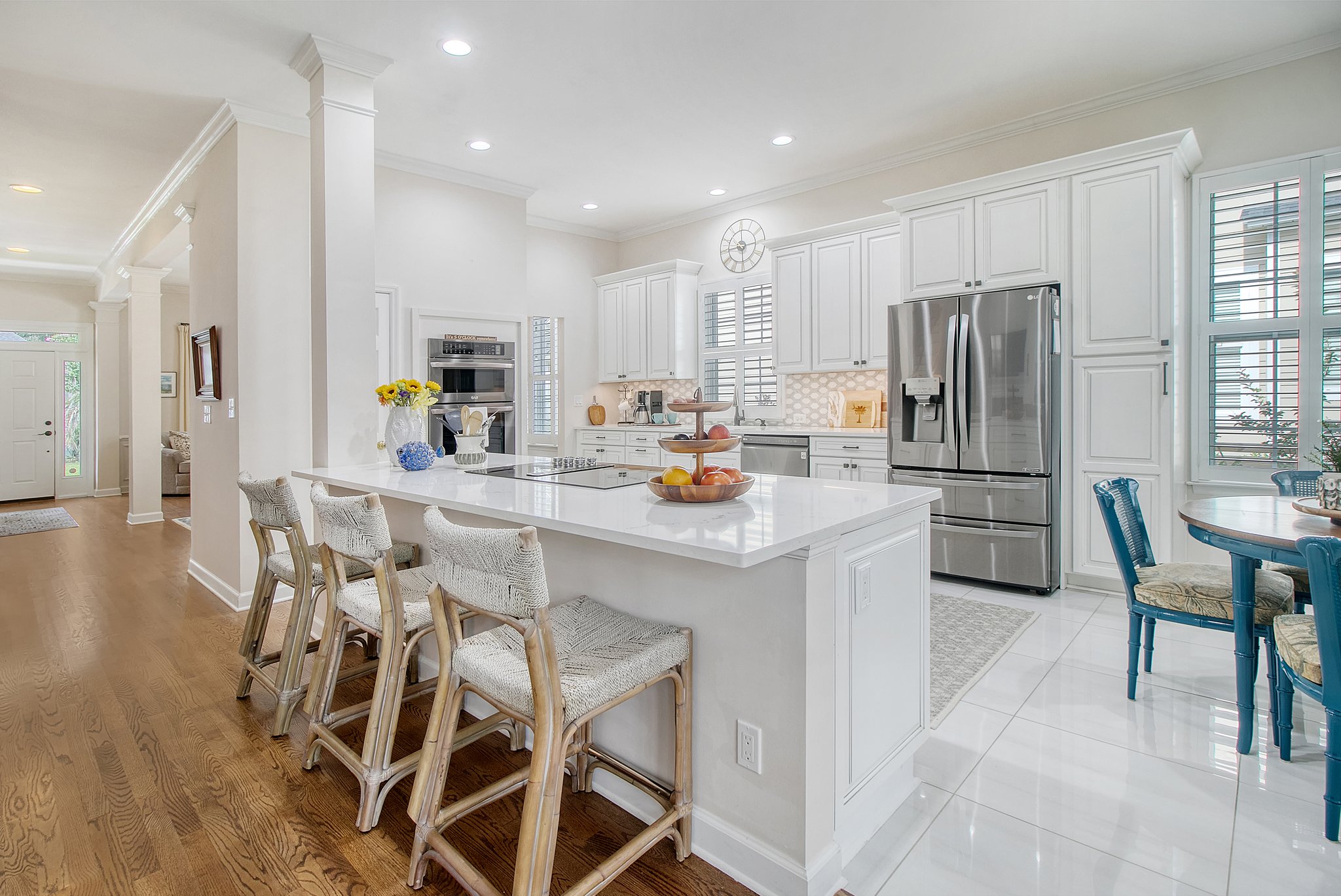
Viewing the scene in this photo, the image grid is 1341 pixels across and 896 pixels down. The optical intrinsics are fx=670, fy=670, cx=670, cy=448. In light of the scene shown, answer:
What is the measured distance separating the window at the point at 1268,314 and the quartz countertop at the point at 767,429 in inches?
73.8

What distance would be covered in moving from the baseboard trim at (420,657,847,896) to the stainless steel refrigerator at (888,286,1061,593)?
2929mm

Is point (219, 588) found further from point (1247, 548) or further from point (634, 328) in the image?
point (1247, 548)

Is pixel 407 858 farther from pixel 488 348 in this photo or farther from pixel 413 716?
pixel 488 348

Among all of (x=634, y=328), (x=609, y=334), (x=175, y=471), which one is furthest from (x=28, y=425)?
(x=634, y=328)

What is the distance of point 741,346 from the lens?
6.13 metres

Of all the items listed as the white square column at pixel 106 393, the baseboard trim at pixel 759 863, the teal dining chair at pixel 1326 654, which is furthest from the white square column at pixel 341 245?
the white square column at pixel 106 393

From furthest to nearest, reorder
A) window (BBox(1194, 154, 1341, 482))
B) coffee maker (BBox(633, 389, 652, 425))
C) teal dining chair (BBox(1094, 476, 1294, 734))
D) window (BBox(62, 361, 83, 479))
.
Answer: window (BBox(62, 361, 83, 479)) → coffee maker (BBox(633, 389, 652, 425)) → window (BBox(1194, 154, 1341, 482)) → teal dining chair (BBox(1094, 476, 1294, 734))

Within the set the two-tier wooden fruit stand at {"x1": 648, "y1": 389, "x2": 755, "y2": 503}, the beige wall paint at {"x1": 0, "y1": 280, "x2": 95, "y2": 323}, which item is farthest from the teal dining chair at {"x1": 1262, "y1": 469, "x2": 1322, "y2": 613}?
the beige wall paint at {"x1": 0, "y1": 280, "x2": 95, "y2": 323}

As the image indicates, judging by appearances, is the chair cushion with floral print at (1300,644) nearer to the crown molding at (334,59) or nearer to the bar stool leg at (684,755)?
the bar stool leg at (684,755)

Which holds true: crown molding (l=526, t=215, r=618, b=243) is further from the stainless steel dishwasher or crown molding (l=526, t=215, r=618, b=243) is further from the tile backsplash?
the stainless steel dishwasher

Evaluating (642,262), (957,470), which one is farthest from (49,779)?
(642,262)

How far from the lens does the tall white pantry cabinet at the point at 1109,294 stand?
3670mm

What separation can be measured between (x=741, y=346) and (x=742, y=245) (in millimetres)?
906

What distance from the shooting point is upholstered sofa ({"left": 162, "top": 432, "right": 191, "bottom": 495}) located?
8977mm
